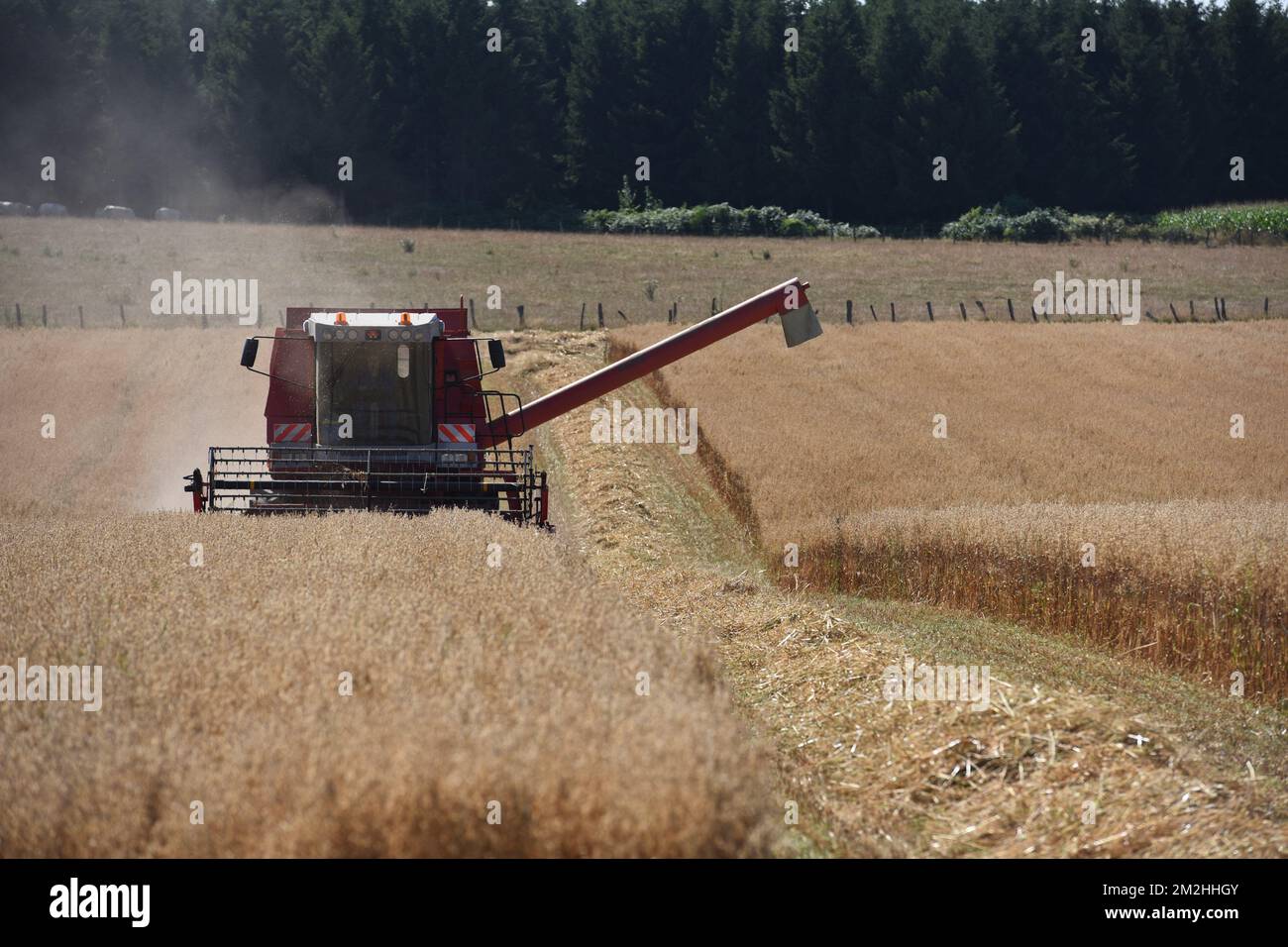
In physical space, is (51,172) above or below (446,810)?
above

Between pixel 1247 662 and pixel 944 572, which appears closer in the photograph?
pixel 1247 662

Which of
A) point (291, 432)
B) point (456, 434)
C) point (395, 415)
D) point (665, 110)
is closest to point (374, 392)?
point (395, 415)

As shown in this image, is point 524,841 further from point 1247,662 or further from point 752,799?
point 1247,662

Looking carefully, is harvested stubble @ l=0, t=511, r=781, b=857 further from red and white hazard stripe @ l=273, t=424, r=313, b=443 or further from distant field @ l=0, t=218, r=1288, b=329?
distant field @ l=0, t=218, r=1288, b=329

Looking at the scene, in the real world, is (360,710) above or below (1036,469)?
below

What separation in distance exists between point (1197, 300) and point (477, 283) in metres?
22.6

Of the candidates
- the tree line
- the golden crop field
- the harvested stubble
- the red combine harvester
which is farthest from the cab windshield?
the tree line

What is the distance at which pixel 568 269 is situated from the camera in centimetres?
4550

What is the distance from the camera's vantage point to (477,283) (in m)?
41.7

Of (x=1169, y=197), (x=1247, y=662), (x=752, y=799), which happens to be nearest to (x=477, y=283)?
(x=1247, y=662)

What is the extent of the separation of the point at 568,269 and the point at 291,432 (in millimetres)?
32291

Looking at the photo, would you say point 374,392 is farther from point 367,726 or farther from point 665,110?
point 665,110

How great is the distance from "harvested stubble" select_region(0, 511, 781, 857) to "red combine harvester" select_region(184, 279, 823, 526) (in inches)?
186

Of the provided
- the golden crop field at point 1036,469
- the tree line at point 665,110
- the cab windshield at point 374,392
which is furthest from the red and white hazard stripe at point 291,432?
the tree line at point 665,110
